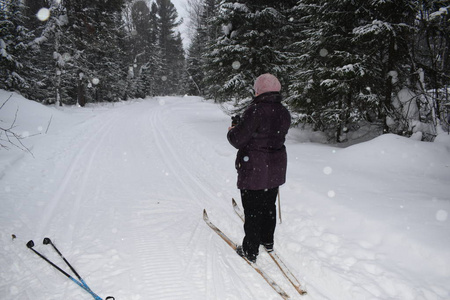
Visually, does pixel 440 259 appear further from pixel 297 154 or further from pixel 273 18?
pixel 273 18

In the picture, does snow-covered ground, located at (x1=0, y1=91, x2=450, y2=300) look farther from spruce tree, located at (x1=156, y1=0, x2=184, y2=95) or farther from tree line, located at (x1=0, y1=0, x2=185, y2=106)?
spruce tree, located at (x1=156, y1=0, x2=184, y2=95)

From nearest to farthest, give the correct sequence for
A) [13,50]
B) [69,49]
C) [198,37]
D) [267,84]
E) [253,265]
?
[267,84], [253,265], [13,50], [69,49], [198,37]

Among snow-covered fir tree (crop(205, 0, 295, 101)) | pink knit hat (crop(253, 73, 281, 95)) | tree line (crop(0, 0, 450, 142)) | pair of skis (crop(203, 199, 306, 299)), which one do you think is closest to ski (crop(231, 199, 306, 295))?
pair of skis (crop(203, 199, 306, 299))

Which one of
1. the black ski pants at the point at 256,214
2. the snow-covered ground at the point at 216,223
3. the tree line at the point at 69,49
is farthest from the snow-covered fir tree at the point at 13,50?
the black ski pants at the point at 256,214

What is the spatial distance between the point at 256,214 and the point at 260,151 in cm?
80

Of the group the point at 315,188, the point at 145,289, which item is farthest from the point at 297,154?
the point at 145,289

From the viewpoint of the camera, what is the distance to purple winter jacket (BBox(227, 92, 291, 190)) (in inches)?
110

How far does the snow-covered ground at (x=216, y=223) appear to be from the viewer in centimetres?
283

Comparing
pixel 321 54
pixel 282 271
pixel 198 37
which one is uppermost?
pixel 198 37

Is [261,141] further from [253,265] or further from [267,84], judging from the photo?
[253,265]

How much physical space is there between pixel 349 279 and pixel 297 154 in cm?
515

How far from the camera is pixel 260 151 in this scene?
2918 millimetres

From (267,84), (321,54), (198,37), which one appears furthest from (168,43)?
(267,84)

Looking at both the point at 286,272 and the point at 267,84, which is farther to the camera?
the point at 286,272
